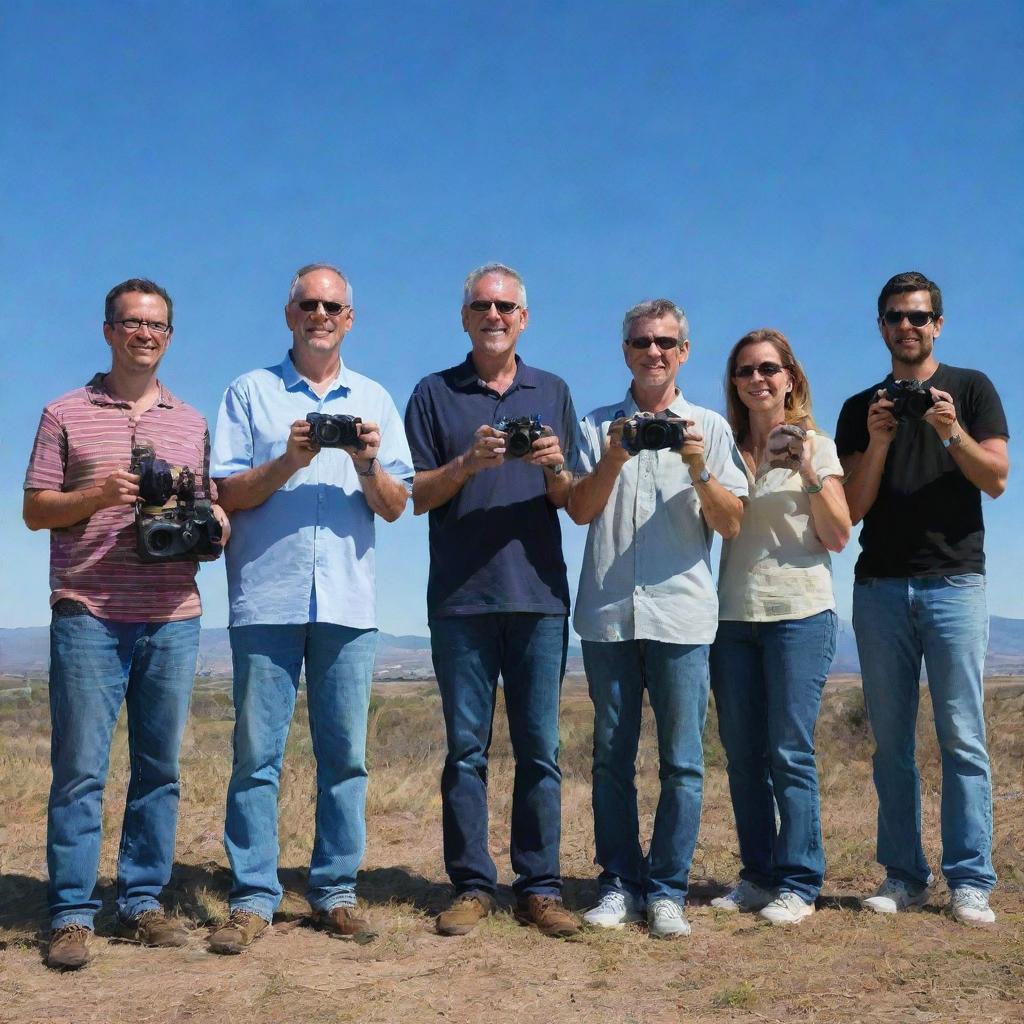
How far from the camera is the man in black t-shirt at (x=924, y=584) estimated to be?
5457 millimetres

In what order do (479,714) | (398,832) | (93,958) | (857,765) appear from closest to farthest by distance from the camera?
(93,958) → (479,714) → (398,832) → (857,765)

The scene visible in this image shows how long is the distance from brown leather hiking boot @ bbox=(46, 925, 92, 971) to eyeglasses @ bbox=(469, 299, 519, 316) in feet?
10.7

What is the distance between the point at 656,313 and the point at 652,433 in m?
0.63

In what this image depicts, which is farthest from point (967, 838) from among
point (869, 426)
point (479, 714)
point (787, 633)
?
point (479, 714)

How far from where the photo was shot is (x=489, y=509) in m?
5.23

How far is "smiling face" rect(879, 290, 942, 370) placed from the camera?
5660 mm

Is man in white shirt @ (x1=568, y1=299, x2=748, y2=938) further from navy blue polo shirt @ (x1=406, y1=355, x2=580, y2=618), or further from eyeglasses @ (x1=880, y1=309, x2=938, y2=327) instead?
eyeglasses @ (x1=880, y1=309, x2=938, y2=327)

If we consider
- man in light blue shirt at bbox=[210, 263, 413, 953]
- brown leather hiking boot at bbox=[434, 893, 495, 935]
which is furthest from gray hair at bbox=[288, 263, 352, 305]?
brown leather hiking boot at bbox=[434, 893, 495, 935]

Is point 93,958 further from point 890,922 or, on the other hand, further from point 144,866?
point 890,922

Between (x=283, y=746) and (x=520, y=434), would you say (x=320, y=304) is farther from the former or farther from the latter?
(x=283, y=746)

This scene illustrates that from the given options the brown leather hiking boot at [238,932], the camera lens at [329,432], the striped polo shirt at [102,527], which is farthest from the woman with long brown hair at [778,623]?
the striped polo shirt at [102,527]

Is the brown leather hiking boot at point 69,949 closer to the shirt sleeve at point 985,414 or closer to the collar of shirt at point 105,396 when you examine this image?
the collar of shirt at point 105,396

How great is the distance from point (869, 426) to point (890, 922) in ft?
7.69

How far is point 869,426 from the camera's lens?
5.53 metres
